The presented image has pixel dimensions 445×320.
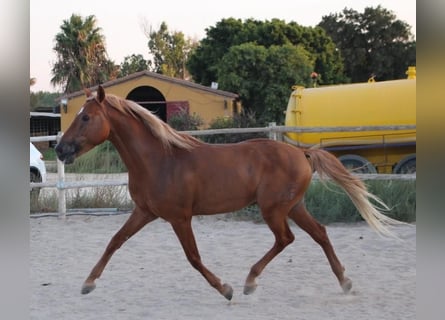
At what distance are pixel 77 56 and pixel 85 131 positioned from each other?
32.9m

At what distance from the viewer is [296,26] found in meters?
32.0

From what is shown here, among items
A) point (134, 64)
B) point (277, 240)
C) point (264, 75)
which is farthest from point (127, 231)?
point (134, 64)

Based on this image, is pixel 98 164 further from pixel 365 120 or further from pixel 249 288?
pixel 249 288

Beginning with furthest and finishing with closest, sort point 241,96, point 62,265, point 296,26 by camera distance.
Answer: point 296,26
point 241,96
point 62,265

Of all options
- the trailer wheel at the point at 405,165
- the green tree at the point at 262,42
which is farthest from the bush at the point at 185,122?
the trailer wheel at the point at 405,165

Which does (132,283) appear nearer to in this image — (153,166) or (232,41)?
(153,166)

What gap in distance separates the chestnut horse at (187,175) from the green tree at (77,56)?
3137cm

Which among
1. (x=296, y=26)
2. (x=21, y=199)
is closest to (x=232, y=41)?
Result: (x=296, y=26)

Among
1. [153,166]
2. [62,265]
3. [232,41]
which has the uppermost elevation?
[232,41]

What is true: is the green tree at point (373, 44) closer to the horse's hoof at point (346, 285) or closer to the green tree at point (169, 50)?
the green tree at point (169, 50)

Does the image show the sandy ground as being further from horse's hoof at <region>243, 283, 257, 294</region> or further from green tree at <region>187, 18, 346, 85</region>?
green tree at <region>187, 18, 346, 85</region>

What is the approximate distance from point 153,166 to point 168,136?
0.27 m

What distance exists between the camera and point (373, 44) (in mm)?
34625

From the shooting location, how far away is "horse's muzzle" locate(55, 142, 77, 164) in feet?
13.3
